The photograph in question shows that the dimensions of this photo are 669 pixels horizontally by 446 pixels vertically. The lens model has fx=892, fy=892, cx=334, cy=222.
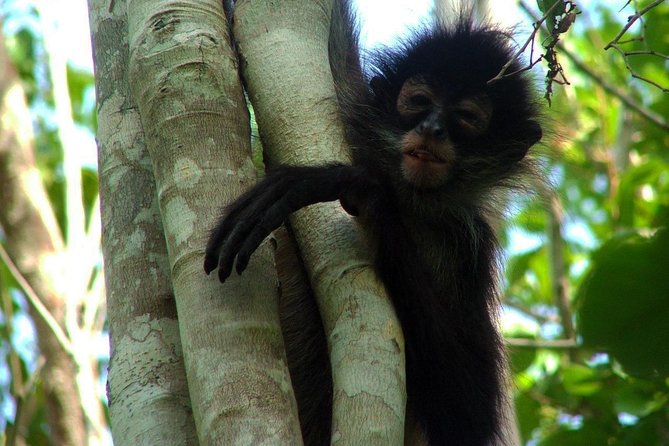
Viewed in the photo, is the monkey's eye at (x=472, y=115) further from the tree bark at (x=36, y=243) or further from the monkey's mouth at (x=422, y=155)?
the tree bark at (x=36, y=243)

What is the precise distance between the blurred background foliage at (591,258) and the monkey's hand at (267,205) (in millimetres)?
991

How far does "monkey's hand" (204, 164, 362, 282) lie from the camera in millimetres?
2229

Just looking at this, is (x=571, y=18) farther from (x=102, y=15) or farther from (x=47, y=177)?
(x=47, y=177)

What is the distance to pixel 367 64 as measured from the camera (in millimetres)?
4133

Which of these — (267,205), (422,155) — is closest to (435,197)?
(422,155)

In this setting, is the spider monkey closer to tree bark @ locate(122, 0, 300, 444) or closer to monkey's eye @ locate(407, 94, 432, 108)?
monkey's eye @ locate(407, 94, 432, 108)

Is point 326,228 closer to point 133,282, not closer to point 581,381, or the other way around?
point 133,282

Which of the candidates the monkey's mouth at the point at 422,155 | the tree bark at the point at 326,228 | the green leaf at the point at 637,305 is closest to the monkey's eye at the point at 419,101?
the monkey's mouth at the point at 422,155

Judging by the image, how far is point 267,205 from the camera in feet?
8.46

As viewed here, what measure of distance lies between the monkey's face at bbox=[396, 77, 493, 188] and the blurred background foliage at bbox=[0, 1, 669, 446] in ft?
2.18

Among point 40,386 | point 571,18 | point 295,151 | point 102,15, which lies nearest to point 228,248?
point 295,151

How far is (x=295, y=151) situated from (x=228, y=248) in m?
0.62

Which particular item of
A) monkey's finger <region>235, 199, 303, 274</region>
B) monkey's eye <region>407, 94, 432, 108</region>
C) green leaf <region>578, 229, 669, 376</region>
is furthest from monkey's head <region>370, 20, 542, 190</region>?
monkey's finger <region>235, 199, 303, 274</region>

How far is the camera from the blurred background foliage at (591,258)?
122 inches
